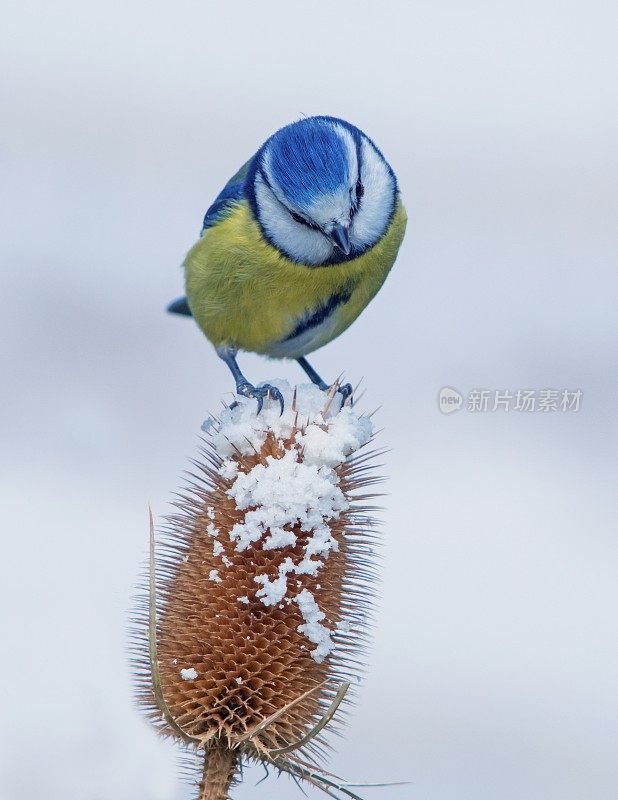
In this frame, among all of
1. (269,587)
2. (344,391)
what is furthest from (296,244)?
(269,587)

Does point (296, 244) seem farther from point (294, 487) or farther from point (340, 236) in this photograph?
point (294, 487)

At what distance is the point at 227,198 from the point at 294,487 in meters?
0.72

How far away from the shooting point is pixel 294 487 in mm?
820

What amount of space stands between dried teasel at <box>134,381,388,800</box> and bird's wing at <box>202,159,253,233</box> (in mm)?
585

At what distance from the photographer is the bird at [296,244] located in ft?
3.73

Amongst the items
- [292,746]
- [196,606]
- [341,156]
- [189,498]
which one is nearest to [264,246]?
[341,156]

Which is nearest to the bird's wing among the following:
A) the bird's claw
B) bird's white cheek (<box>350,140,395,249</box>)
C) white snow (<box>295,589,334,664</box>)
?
bird's white cheek (<box>350,140,395,249</box>)

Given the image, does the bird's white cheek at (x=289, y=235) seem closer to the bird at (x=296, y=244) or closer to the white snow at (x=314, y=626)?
the bird at (x=296, y=244)

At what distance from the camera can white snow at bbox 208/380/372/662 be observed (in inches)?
32.4

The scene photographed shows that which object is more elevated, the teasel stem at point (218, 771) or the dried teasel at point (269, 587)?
the dried teasel at point (269, 587)

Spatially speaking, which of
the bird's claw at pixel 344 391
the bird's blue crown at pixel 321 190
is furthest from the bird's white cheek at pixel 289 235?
the bird's claw at pixel 344 391

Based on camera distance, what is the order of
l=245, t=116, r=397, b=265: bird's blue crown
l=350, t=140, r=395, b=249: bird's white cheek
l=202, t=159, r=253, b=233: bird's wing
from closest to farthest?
1. l=245, t=116, r=397, b=265: bird's blue crown
2. l=350, t=140, r=395, b=249: bird's white cheek
3. l=202, t=159, r=253, b=233: bird's wing

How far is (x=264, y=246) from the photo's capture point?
1.32 metres

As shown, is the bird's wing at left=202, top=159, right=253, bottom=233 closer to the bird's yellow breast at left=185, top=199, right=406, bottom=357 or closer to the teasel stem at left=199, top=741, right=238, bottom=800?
the bird's yellow breast at left=185, top=199, right=406, bottom=357
